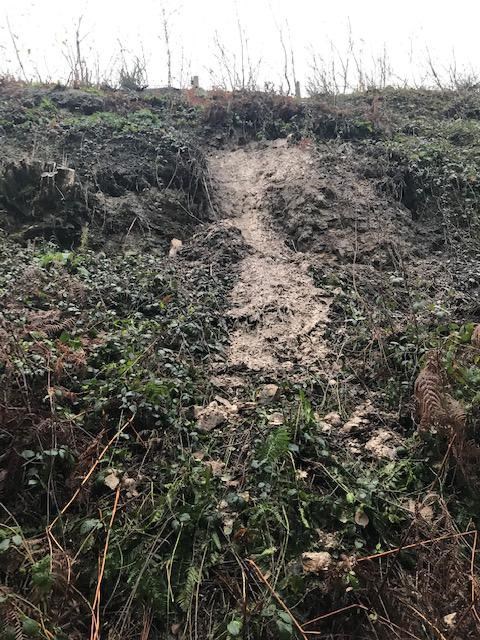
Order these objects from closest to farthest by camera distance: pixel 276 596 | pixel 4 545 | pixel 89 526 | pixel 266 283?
pixel 276 596, pixel 4 545, pixel 89 526, pixel 266 283

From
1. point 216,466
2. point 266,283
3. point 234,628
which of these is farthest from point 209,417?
point 266,283

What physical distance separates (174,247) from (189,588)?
216 inches

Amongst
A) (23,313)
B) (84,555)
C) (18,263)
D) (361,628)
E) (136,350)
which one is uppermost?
(18,263)

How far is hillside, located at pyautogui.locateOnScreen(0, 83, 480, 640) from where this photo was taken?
3012 mm

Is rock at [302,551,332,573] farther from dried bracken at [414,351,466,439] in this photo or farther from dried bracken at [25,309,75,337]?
dried bracken at [25,309,75,337]

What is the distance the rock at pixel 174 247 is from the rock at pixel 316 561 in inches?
203

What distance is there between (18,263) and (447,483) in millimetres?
5485

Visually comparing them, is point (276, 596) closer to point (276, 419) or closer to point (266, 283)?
point (276, 419)

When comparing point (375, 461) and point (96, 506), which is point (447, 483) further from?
point (96, 506)

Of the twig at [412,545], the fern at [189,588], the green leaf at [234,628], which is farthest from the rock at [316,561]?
the fern at [189,588]

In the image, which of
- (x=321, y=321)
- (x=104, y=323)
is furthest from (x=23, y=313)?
(x=321, y=321)

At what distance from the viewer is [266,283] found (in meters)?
6.79

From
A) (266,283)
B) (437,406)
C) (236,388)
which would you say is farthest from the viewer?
(266,283)

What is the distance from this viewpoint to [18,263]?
20.4 ft
